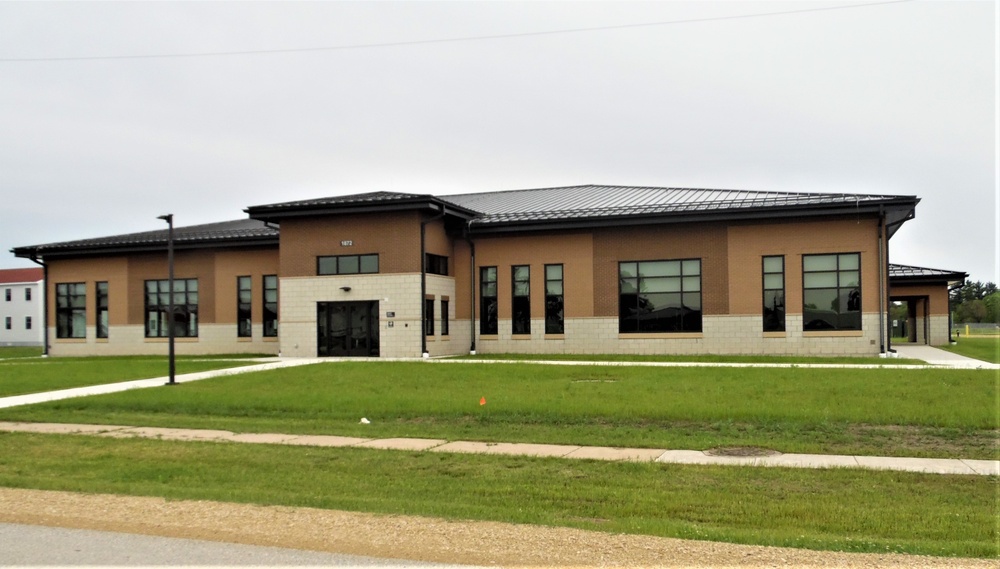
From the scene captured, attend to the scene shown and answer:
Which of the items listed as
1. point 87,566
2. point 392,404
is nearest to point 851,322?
point 392,404

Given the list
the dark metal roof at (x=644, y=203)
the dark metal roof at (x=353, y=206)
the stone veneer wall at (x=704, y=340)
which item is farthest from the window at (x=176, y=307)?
the stone veneer wall at (x=704, y=340)

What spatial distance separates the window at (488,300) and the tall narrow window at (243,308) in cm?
1123

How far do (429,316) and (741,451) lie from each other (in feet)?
76.0

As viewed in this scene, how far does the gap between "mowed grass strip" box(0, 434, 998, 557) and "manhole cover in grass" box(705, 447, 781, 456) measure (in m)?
1.19

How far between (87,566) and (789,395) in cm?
1417

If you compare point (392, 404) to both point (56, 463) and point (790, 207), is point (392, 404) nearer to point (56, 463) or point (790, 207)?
point (56, 463)

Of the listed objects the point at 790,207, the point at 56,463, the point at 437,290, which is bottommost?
the point at 56,463

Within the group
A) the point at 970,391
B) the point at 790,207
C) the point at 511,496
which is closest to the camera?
the point at 511,496

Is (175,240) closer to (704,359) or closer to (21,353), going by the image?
(21,353)

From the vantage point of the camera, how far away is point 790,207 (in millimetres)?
31375

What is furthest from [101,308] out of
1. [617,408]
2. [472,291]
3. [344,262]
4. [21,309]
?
[21,309]

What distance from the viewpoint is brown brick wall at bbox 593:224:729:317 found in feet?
109

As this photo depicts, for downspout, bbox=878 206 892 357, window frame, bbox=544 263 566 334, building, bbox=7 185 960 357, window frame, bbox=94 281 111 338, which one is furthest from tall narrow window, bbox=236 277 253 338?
downspout, bbox=878 206 892 357

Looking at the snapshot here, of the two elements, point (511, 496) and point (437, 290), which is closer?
point (511, 496)
